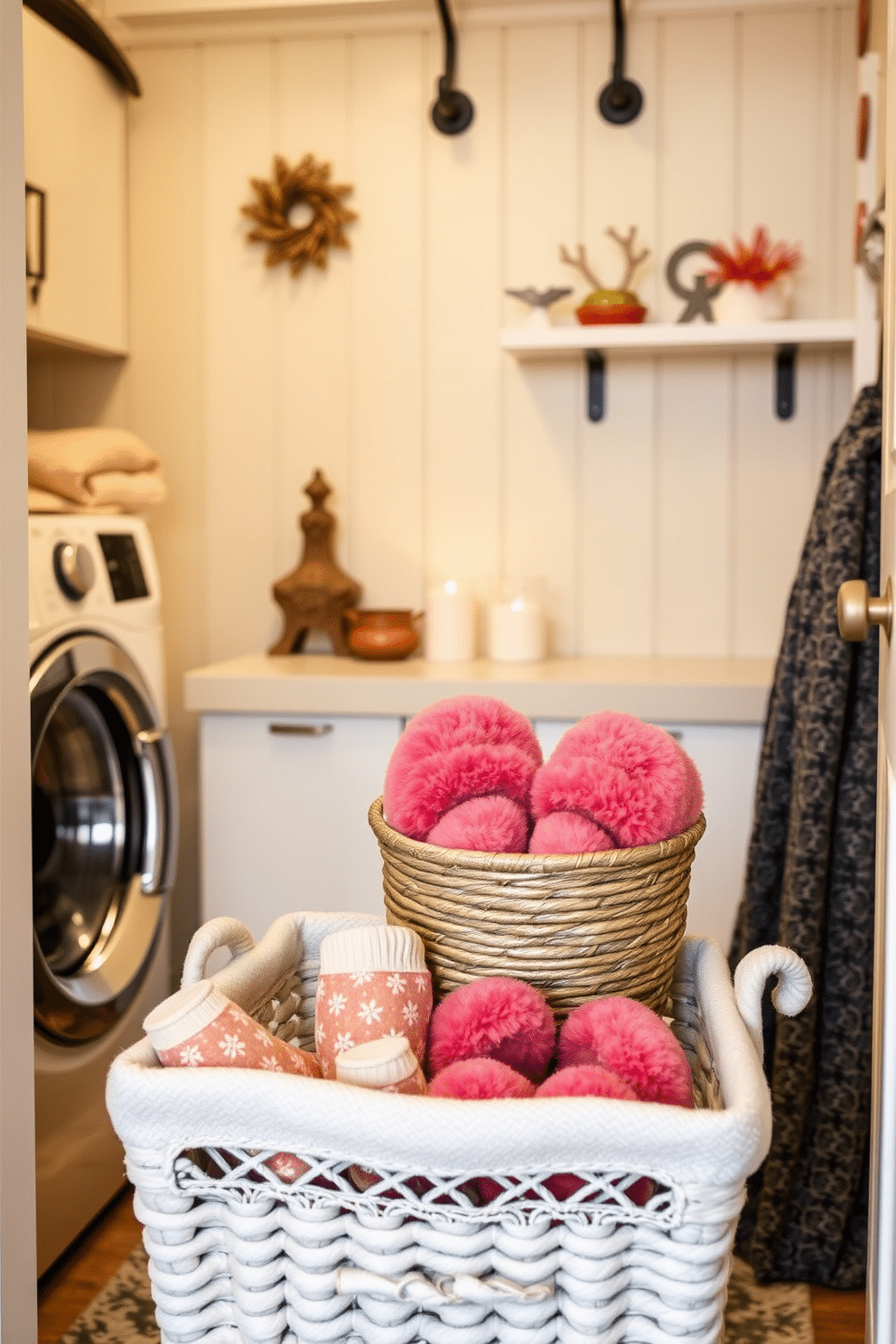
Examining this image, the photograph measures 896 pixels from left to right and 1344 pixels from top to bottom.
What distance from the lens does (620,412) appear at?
2.51 m

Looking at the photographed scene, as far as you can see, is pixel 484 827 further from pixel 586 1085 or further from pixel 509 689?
pixel 509 689

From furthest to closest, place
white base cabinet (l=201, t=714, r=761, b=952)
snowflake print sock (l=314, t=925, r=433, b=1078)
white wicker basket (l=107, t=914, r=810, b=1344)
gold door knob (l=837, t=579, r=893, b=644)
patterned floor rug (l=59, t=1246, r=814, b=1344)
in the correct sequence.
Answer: white base cabinet (l=201, t=714, r=761, b=952)
patterned floor rug (l=59, t=1246, r=814, b=1344)
gold door knob (l=837, t=579, r=893, b=644)
snowflake print sock (l=314, t=925, r=433, b=1078)
white wicker basket (l=107, t=914, r=810, b=1344)

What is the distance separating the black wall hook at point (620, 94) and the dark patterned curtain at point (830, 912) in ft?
3.33

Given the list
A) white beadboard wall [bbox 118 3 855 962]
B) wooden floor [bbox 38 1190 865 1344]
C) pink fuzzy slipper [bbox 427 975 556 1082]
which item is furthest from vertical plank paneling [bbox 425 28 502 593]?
pink fuzzy slipper [bbox 427 975 556 1082]

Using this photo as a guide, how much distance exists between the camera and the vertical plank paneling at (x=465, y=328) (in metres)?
2.50

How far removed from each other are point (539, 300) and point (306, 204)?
22.0 inches

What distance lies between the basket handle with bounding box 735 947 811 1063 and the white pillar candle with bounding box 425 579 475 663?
167cm

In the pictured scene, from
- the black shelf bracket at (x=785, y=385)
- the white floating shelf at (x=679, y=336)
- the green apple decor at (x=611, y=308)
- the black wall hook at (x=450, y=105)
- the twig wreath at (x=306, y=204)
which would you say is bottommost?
the black shelf bracket at (x=785, y=385)

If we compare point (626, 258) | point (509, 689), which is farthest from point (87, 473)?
point (626, 258)

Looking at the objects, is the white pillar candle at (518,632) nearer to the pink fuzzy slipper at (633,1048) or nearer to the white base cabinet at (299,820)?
the white base cabinet at (299,820)

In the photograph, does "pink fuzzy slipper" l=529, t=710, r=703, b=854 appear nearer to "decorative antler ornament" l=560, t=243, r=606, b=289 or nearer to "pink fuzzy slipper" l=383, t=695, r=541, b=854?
"pink fuzzy slipper" l=383, t=695, r=541, b=854

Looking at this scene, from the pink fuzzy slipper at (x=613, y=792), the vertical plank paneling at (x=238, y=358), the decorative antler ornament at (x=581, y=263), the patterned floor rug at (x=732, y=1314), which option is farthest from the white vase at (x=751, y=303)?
the pink fuzzy slipper at (x=613, y=792)

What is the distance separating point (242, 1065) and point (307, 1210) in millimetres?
88

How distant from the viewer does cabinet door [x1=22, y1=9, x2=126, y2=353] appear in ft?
7.13
